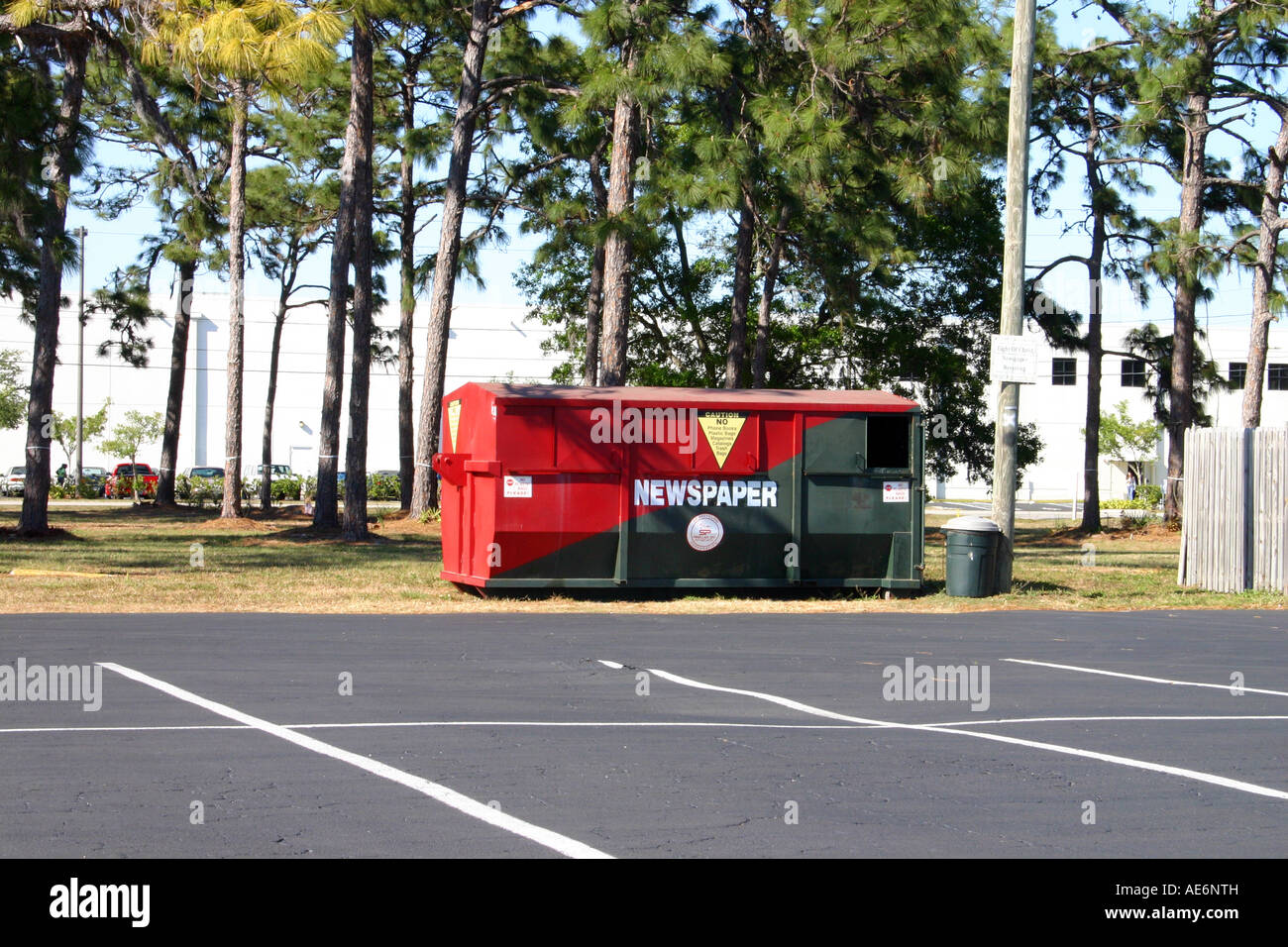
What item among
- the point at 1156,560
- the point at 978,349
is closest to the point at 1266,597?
the point at 1156,560

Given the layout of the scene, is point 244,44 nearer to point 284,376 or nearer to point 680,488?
point 680,488

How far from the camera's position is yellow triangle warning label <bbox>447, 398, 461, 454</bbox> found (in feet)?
59.2

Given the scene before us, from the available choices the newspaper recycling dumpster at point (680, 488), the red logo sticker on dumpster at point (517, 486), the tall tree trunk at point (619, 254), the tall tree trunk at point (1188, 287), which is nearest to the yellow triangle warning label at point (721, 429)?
the newspaper recycling dumpster at point (680, 488)

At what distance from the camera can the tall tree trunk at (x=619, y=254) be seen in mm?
23859

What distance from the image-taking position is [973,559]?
17891mm

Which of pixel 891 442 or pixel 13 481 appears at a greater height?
pixel 891 442

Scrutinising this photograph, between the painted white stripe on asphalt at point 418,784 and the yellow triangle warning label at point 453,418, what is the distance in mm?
8228

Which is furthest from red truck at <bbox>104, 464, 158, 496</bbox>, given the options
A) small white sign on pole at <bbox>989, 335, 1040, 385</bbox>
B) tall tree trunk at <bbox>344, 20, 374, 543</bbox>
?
small white sign on pole at <bbox>989, 335, 1040, 385</bbox>

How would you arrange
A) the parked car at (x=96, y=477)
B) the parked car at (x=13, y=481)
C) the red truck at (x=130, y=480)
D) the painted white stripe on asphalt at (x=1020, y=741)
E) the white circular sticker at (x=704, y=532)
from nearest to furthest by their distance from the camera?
1. the painted white stripe on asphalt at (x=1020, y=741)
2. the white circular sticker at (x=704, y=532)
3. the red truck at (x=130, y=480)
4. the parked car at (x=96, y=477)
5. the parked car at (x=13, y=481)

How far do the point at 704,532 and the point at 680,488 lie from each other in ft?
2.19

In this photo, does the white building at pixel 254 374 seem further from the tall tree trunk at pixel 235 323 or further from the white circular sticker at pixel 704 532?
the white circular sticker at pixel 704 532

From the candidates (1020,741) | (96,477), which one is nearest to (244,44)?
(1020,741)

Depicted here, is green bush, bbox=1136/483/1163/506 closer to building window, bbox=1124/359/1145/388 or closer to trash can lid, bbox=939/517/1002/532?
building window, bbox=1124/359/1145/388
